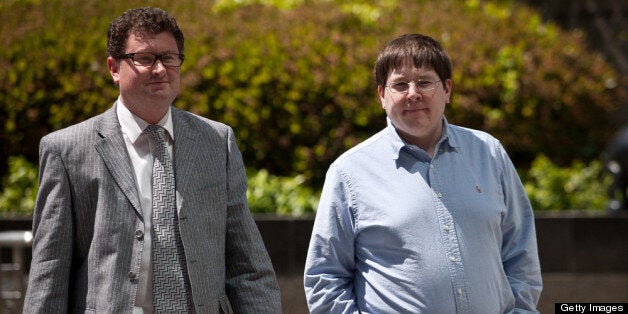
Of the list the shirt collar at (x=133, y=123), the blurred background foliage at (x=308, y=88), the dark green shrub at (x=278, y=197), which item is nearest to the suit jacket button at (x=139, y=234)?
the shirt collar at (x=133, y=123)

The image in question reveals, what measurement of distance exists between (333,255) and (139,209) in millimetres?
728

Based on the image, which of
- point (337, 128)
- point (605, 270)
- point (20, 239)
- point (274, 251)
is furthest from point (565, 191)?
point (20, 239)

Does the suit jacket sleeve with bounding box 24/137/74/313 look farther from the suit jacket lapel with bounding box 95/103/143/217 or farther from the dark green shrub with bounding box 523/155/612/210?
the dark green shrub with bounding box 523/155/612/210

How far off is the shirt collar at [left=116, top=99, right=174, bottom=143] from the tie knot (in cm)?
2

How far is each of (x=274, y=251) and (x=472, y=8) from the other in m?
4.10

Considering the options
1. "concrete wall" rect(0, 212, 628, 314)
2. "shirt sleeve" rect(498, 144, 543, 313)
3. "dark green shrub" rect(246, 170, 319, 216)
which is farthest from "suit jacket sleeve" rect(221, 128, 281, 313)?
"dark green shrub" rect(246, 170, 319, 216)

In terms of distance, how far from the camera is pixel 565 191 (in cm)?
802

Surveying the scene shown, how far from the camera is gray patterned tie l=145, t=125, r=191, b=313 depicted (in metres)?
3.45

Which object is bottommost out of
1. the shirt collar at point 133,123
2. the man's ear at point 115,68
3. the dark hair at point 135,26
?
the shirt collar at point 133,123

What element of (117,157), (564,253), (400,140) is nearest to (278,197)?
(564,253)

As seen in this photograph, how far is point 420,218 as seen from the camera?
12.0 feet

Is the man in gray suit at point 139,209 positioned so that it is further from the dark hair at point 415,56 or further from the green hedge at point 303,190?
the green hedge at point 303,190

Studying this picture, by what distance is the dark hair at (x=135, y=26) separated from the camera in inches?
140

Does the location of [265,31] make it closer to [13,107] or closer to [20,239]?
[13,107]
